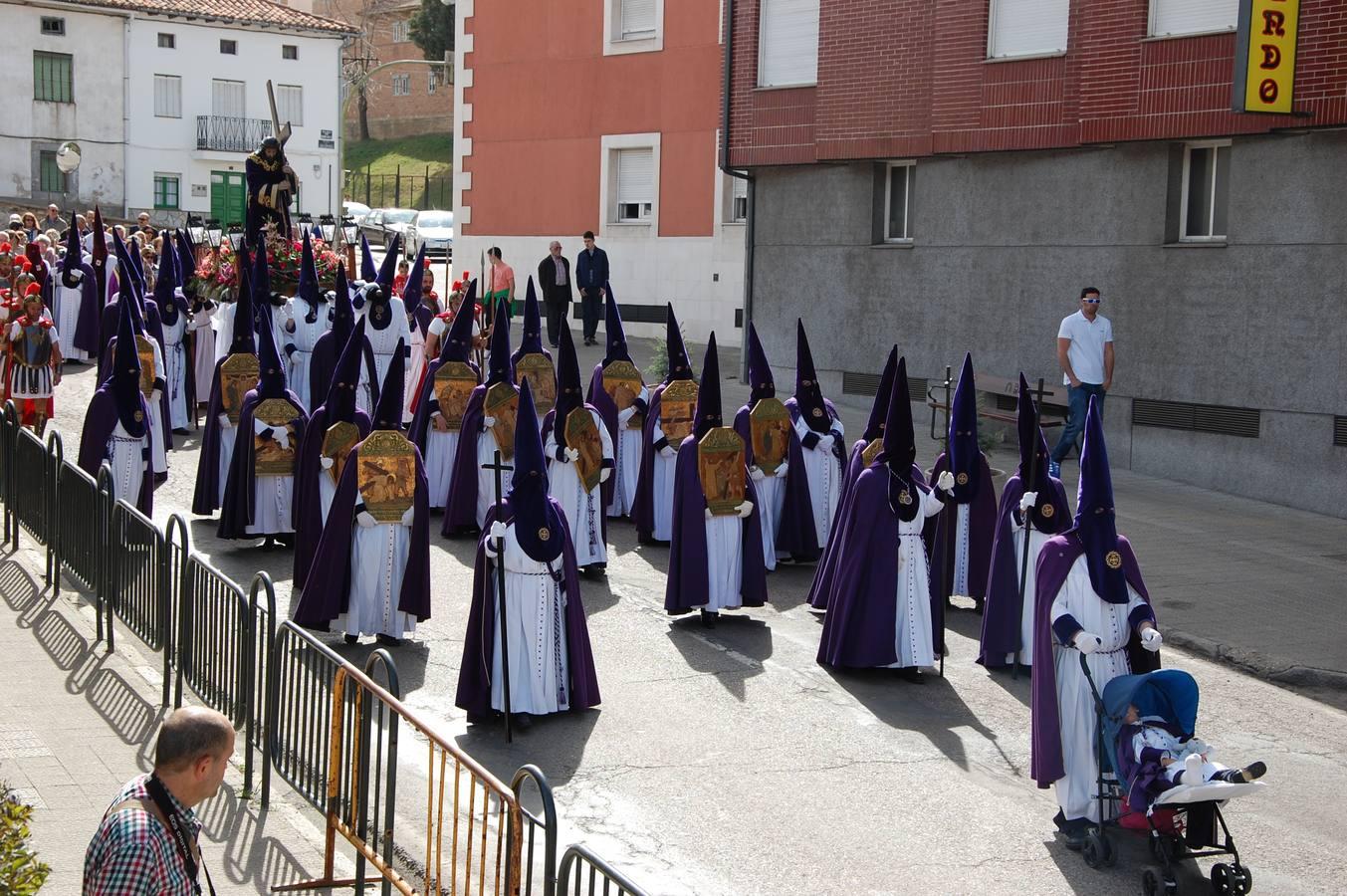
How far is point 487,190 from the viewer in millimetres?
33500

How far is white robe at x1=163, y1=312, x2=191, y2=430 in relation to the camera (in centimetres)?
1961

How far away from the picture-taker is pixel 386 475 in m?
11.0

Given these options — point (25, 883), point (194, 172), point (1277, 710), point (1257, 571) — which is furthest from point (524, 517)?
point (194, 172)

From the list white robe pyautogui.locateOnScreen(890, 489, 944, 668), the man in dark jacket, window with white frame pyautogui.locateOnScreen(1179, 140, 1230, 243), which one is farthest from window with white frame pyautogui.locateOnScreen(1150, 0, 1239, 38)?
the man in dark jacket

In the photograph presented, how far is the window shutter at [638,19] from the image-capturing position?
30.0 m

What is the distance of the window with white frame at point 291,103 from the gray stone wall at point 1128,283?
37.2m

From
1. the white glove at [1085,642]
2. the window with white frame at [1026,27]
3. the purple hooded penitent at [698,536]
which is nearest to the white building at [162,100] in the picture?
the window with white frame at [1026,27]

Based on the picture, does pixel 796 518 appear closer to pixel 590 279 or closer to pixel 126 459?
pixel 126 459

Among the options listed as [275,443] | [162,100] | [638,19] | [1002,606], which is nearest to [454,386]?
[275,443]

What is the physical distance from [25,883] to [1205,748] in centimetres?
518

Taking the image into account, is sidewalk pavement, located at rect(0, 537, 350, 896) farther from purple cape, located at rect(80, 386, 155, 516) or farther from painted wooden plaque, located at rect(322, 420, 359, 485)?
purple cape, located at rect(80, 386, 155, 516)

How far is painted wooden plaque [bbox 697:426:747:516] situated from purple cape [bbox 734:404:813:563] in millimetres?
1843

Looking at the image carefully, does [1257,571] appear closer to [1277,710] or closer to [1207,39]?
[1277,710]

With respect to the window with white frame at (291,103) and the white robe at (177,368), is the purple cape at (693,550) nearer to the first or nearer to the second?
the white robe at (177,368)
